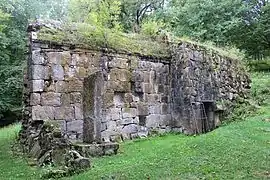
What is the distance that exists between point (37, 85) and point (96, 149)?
8.42 ft

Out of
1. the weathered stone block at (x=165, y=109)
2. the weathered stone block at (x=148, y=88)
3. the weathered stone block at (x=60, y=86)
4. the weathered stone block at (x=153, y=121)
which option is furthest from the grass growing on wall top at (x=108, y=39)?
the weathered stone block at (x=153, y=121)

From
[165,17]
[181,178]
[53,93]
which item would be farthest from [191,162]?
[165,17]

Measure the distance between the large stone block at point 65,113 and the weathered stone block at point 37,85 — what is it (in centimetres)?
72

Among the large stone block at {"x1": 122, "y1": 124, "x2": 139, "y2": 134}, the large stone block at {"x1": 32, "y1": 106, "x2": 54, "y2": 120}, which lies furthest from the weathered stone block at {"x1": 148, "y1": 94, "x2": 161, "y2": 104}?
the large stone block at {"x1": 32, "y1": 106, "x2": 54, "y2": 120}

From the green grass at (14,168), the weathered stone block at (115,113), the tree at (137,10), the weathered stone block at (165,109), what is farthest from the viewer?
the tree at (137,10)

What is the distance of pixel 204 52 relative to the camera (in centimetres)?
1459

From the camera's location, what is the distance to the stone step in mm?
→ 9656

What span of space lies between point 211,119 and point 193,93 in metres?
1.39

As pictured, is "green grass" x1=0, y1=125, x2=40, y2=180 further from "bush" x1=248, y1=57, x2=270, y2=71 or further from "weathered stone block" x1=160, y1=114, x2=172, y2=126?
"bush" x1=248, y1=57, x2=270, y2=71

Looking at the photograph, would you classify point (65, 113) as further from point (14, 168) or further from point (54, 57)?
point (14, 168)

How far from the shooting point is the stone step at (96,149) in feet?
31.7

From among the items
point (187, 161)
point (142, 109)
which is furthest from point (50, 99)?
point (187, 161)

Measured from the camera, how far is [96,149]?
32.4ft

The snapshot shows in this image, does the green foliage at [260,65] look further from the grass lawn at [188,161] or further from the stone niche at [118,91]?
the grass lawn at [188,161]
